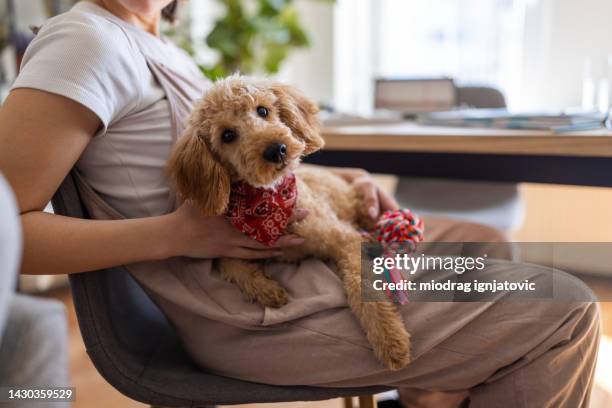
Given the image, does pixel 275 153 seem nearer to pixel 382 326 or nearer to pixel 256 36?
pixel 382 326

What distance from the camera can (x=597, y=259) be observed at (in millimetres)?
1301

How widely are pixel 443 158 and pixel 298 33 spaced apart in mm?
1602

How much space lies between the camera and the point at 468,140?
42.8 inches

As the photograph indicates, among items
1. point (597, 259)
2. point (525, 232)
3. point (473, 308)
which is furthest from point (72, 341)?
point (525, 232)

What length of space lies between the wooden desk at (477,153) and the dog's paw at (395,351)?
0.54 m

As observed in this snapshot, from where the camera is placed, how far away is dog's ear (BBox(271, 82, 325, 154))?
873 mm

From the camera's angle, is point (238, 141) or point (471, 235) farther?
point (471, 235)

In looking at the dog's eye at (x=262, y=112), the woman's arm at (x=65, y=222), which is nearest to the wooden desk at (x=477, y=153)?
the dog's eye at (x=262, y=112)

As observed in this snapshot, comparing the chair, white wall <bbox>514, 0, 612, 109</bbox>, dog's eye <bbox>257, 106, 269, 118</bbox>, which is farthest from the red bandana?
white wall <bbox>514, 0, 612, 109</bbox>

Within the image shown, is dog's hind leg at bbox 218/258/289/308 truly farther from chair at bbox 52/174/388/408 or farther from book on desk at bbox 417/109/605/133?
book on desk at bbox 417/109/605/133

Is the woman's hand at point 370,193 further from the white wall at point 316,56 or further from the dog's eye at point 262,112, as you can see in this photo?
the white wall at point 316,56

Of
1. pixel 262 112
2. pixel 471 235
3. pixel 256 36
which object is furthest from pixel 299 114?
pixel 256 36

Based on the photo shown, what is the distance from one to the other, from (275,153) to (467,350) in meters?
0.41

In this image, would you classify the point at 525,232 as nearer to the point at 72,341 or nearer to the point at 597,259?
the point at 597,259
